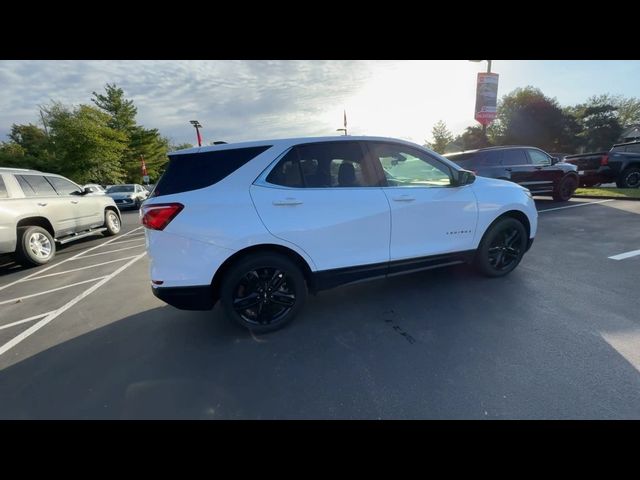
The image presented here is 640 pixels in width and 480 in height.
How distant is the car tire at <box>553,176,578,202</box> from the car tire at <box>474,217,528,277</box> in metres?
6.92

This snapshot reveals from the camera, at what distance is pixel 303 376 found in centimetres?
225

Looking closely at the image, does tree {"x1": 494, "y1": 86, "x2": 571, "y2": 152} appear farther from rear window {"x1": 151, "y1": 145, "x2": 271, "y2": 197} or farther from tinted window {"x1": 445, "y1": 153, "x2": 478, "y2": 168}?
rear window {"x1": 151, "y1": 145, "x2": 271, "y2": 197}

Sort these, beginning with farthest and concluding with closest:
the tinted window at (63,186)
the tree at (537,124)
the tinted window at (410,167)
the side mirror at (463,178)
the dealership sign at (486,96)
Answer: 1. the tree at (537,124)
2. the dealership sign at (486,96)
3. the tinted window at (63,186)
4. the side mirror at (463,178)
5. the tinted window at (410,167)

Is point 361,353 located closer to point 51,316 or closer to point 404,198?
point 404,198

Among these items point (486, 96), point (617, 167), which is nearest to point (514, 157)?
point (486, 96)

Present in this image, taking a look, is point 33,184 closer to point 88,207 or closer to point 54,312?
point 88,207

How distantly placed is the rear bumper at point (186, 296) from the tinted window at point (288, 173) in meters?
1.21

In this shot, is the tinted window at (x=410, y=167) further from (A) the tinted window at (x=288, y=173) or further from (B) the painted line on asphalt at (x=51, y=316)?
(B) the painted line on asphalt at (x=51, y=316)

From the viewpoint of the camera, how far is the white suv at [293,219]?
8.44 ft

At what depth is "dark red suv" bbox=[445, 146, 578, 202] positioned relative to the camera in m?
7.86

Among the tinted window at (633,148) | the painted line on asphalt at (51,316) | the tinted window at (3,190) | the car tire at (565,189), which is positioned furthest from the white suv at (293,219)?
the tinted window at (633,148)
